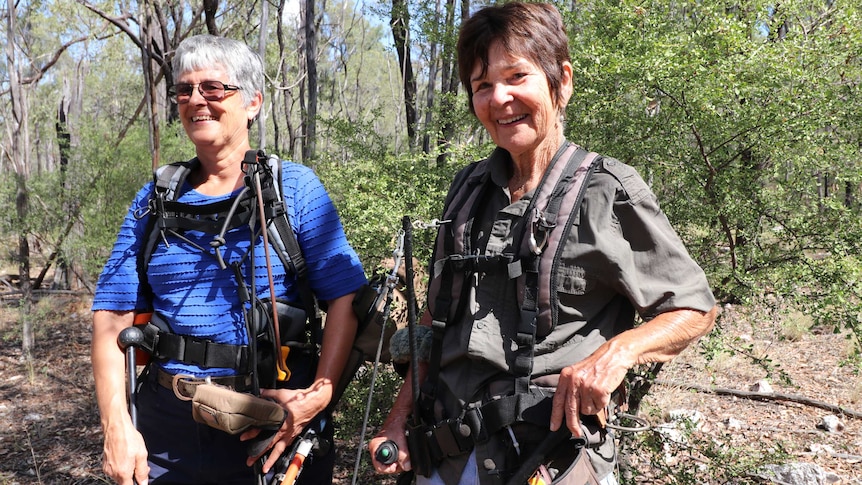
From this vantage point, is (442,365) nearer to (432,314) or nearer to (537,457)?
(432,314)

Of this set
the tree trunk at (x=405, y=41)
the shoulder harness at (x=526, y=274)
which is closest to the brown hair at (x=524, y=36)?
the shoulder harness at (x=526, y=274)

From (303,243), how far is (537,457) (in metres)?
1.04

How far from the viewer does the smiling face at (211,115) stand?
84.2 inches

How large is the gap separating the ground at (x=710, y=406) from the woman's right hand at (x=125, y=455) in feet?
8.39

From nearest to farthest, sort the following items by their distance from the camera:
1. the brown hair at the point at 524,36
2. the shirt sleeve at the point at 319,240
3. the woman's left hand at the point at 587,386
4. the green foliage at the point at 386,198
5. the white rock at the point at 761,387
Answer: the woman's left hand at the point at 587,386 < the brown hair at the point at 524,36 < the shirt sleeve at the point at 319,240 < the green foliage at the point at 386,198 < the white rock at the point at 761,387

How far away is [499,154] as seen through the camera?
6.21ft

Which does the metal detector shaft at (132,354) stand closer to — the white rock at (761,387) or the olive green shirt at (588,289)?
the olive green shirt at (588,289)

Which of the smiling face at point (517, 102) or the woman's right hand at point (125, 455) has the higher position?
the smiling face at point (517, 102)

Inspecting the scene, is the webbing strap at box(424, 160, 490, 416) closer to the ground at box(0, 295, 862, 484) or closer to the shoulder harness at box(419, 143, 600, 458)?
the shoulder harness at box(419, 143, 600, 458)

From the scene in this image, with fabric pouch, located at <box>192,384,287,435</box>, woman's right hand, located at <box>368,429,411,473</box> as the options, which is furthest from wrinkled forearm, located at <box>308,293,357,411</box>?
woman's right hand, located at <box>368,429,411,473</box>

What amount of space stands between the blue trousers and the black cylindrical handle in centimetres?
45

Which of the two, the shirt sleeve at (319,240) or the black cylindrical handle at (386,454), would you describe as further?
the shirt sleeve at (319,240)

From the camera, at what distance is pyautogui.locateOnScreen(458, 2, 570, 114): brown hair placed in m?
1.68

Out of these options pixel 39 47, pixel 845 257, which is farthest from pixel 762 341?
pixel 39 47
